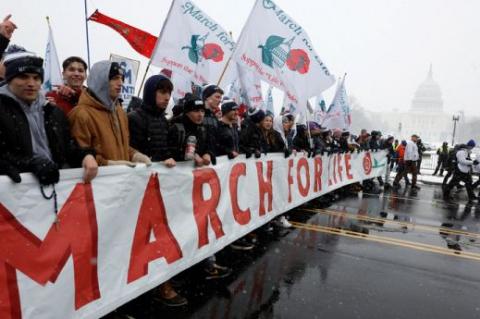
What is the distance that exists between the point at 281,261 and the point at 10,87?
3732 millimetres

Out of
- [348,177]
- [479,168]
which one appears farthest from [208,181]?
[479,168]

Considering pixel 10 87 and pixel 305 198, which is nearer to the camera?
pixel 10 87

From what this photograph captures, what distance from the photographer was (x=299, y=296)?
13.8 feet

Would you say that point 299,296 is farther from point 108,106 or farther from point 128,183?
point 108,106

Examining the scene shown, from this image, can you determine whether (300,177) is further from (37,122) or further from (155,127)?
(37,122)

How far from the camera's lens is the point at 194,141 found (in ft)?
13.5

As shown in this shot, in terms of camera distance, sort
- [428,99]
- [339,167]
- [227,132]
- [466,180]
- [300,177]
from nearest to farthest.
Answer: [227,132]
[300,177]
[339,167]
[466,180]
[428,99]

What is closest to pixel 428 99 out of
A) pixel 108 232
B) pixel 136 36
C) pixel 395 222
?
pixel 395 222

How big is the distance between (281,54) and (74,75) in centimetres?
374

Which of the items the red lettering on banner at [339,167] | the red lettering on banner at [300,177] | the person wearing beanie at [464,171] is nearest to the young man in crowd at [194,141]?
the red lettering on banner at [300,177]

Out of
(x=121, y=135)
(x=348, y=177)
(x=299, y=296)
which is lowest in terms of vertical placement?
(x=299, y=296)

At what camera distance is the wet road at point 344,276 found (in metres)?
3.90

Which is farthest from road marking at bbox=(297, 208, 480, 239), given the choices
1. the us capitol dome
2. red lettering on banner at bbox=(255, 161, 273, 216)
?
the us capitol dome

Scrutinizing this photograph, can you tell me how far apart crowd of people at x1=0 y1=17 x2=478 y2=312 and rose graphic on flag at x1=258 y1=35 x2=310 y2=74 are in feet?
4.60
